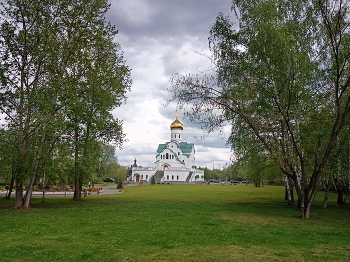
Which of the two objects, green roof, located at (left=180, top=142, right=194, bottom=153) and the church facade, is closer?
the church facade

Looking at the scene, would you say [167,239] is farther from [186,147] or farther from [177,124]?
[186,147]

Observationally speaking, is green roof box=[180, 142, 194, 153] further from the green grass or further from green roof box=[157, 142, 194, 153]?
the green grass

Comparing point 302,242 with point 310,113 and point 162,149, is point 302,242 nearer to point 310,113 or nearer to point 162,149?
point 310,113

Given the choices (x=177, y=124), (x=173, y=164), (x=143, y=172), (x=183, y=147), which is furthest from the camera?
(x=183, y=147)

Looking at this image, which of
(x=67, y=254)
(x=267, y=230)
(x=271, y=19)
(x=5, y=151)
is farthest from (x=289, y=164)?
(x=5, y=151)

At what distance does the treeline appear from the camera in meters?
19.5

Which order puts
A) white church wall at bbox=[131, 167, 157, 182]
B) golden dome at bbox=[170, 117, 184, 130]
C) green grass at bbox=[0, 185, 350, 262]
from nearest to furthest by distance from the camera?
green grass at bbox=[0, 185, 350, 262]
white church wall at bbox=[131, 167, 157, 182]
golden dome at bbox=[170, 117, 184, 130]

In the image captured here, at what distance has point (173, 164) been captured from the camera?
315 ft

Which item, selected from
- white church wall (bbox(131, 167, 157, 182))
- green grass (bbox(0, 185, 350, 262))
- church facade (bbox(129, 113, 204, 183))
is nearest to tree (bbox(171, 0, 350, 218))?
green grass (bbox(0, 185, 350, 262))

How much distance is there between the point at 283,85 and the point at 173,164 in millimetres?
79962

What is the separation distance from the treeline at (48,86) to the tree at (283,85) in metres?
8.13

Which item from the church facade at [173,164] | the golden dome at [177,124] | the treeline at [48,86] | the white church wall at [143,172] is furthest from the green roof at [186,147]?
the treeline at [48,86]

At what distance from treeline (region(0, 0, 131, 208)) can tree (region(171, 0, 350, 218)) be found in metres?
8.13

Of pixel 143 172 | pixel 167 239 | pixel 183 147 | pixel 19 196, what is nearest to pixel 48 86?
pixel 19 196
